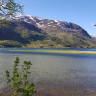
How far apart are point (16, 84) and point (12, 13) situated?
9.05 m

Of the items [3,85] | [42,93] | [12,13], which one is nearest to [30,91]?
[12,13]

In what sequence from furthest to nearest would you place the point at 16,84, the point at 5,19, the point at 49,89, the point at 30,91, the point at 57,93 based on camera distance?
the point at 49,89 < the point at 57,93 < the point at 5,19 < the point at 16,84 < the point at 30,91

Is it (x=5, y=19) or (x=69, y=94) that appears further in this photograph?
(x=69, y=94)

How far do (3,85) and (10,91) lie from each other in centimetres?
412

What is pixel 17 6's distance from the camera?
1758 cm

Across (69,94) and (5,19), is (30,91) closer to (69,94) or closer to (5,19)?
(5,19)

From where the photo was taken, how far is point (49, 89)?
27.0 m

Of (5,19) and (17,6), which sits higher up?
(17,6)

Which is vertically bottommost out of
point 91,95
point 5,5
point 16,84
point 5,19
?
point 91,95

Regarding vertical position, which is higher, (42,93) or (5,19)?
(5,19)

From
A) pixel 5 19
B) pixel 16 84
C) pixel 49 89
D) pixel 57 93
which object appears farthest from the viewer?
pixel 49 89

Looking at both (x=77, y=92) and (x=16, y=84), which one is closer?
(x=16, y=84)

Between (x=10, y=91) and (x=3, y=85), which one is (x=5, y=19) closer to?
(x=10, y=91)

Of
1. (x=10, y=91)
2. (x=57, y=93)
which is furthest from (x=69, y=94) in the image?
(x=10, y=91)
